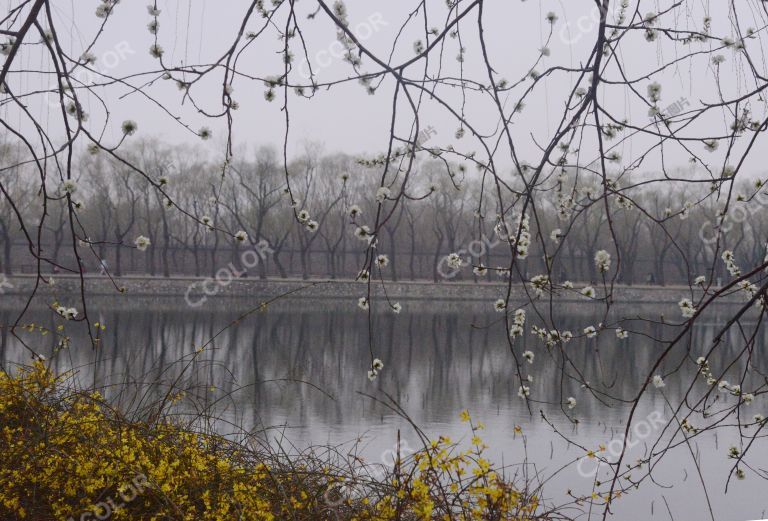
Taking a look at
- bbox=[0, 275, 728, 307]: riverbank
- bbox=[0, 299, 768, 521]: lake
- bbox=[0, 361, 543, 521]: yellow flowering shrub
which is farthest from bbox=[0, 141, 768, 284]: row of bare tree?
bbox=[0, 361, 543, 521]: yellow flowering shrub

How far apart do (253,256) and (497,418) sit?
20484 millimetres

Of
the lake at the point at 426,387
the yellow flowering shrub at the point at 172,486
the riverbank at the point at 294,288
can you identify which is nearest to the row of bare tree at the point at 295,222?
the riverbank at the point at 294,288

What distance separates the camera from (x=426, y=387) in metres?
9.44

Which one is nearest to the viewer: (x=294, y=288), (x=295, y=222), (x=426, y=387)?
(x=426, y=387)

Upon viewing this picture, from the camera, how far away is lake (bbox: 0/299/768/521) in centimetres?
538

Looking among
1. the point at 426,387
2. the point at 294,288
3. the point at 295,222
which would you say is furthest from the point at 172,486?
the point at 295,222

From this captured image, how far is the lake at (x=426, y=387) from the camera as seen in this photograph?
5375 millimetres

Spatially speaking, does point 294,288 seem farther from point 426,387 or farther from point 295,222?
point 426,387

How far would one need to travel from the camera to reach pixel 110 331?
13047mm

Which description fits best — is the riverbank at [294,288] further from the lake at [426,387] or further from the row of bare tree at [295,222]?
the lake at [426,387]

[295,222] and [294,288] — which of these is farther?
[295,222]

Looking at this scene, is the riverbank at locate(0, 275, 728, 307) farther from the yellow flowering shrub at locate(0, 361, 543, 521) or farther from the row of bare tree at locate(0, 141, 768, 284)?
the yellow flowering shrub at locate(0, 361, 543, 521)

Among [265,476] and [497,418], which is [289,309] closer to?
[497,418]

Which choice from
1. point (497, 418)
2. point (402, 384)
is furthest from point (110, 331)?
point (497, 418)
